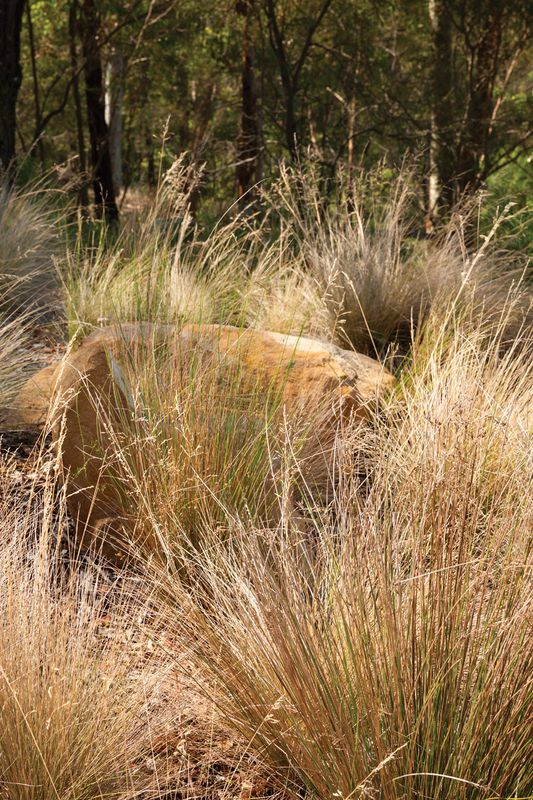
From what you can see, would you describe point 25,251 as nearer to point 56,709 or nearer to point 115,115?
point 56,709

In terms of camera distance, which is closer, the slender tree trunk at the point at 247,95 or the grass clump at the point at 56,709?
the grass clump at the point at 56,709

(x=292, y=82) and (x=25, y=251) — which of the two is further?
(x=292, y=82)

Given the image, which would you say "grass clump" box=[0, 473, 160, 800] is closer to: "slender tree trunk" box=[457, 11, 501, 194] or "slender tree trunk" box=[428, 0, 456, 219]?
"slender tree trunk" box=[457, 11, 501, 194]

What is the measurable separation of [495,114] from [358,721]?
8.91 metres

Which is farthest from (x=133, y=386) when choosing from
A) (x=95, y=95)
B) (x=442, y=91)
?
(x=95, y=95)

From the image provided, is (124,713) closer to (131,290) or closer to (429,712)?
(429,712)

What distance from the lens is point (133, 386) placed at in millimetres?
3188

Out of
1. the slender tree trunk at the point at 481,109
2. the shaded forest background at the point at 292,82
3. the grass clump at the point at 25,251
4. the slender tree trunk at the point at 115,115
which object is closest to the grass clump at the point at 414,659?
the shaded forest background at the point at 292,82

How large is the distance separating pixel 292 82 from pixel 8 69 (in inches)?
Result: 138

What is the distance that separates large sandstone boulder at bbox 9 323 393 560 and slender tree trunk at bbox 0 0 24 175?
5.22 metres

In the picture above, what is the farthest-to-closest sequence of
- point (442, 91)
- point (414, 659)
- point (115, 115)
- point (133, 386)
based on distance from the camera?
point (115, 115)
point (442, 91)
point (133, 386)
point (414, 659)

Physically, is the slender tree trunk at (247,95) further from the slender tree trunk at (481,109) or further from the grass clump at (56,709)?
the grass clump at (56,709)

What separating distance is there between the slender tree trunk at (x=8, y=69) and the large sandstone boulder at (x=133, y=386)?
522 cm

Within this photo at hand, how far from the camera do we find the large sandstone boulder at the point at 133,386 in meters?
3.18
